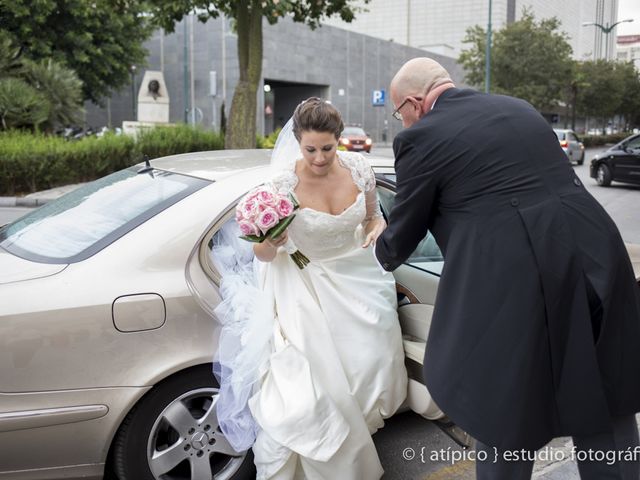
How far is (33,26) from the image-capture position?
26766 mm

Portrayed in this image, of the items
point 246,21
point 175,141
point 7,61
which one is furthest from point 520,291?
point 7,61

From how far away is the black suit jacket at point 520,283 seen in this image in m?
1.92

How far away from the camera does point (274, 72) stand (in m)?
40.5

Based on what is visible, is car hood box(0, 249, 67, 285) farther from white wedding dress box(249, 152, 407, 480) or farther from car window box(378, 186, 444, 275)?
car window box(378, 186, 444, 275)

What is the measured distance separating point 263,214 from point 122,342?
2.43 feet

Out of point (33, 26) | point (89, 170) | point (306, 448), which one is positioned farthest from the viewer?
point (33, 26)

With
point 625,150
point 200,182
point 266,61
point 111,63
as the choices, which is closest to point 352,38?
point 266,61

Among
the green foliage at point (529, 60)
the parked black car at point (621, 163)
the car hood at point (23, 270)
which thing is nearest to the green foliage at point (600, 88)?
the green foliage at point (529, 60)

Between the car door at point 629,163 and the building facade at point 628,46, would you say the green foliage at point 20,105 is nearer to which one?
the car door at point 629,163

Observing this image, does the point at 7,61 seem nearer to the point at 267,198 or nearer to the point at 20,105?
the point at 20,105

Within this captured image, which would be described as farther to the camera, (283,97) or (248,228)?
(283,97)

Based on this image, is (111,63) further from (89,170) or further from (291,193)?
(291,193)

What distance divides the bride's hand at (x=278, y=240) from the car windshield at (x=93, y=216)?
505 mm

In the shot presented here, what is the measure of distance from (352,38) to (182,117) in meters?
14.3
